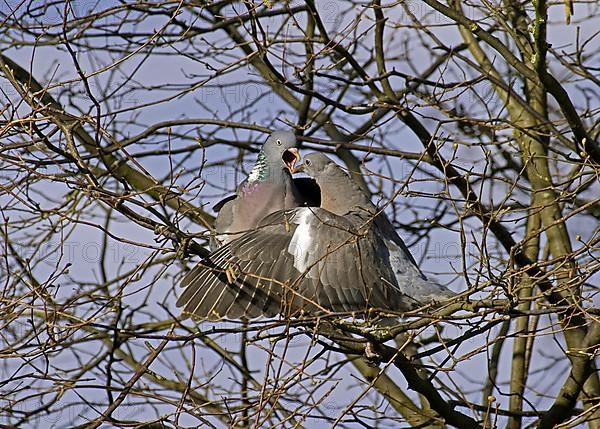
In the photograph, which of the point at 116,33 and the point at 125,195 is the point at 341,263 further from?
the point at 116,33

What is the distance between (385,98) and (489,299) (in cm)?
186

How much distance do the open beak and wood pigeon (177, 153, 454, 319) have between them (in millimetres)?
573

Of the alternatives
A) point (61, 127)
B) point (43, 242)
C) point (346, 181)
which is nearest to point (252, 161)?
point (346, 181)

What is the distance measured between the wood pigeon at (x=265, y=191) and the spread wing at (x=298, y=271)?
40cm

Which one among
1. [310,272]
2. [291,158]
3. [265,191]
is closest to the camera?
[310,272]

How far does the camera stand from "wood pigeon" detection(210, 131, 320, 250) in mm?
4922

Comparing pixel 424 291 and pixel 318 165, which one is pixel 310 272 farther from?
pixel 318 165

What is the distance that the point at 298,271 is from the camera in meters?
4.33

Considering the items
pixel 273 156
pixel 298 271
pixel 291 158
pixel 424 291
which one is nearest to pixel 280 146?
pixel 273 156

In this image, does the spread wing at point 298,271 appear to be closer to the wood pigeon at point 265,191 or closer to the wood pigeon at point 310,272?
the wood pigeon at point 310,272

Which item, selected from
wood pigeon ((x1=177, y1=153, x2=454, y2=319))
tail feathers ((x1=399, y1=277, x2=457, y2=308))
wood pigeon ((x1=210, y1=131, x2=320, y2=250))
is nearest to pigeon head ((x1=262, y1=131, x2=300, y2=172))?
wood pigeon ((x1=210, y1=131, x2=320, y2=250))

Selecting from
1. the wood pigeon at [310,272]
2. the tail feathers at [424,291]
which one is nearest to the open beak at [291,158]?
the wood pigeon at [310,272]

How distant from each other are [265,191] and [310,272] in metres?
0.80

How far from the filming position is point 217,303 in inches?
163
